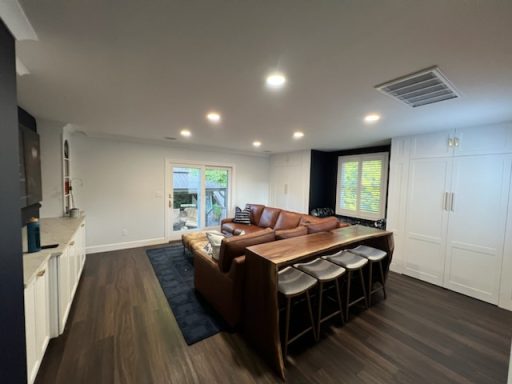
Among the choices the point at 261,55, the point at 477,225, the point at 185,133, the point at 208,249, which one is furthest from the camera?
the point at 185,133

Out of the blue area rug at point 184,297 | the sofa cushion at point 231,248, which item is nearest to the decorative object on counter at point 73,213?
the blue area rug at point 184,297

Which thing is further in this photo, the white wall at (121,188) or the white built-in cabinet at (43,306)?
the white wall at (121,188)

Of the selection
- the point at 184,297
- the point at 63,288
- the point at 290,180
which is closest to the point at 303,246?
the point at 184,297

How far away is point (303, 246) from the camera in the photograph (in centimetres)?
206

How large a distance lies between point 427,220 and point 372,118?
6.41 feet

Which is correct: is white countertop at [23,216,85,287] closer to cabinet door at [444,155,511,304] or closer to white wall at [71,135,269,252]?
white wall at [71,135,269,252]

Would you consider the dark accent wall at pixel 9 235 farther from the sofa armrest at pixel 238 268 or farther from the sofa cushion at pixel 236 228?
the sofa cushion at pixel 236 228

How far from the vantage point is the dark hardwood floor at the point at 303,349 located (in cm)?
168

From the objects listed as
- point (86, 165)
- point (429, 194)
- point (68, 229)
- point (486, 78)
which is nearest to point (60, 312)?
point (68, 229)

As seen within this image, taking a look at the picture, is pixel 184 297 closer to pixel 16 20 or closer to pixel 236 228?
pixel 236 228

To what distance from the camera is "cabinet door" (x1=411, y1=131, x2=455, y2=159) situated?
3.06 m

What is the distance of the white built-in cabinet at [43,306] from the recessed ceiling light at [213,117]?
2077 millimetres

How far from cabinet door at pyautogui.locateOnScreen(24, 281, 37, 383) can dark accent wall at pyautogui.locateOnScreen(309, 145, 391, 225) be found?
479 centimetres

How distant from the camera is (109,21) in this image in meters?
1.09
